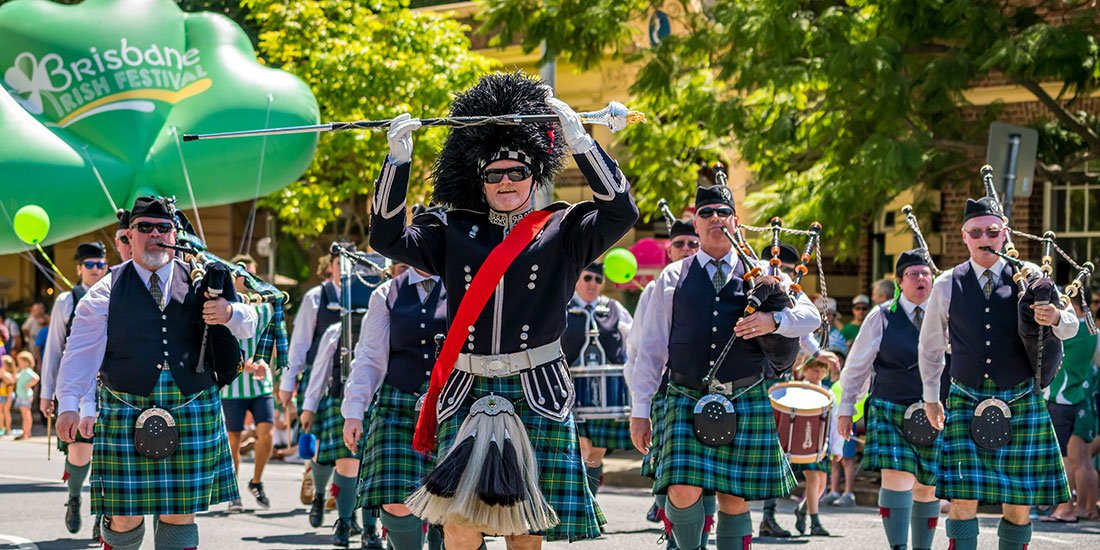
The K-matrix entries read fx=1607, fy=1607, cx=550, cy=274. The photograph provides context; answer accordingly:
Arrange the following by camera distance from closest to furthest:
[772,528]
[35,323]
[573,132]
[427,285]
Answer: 1. [573,132]
2. [427,285]
3. [772,528]
4. [35,323]

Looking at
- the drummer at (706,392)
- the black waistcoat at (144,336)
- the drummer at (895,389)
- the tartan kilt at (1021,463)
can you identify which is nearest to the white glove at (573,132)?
the drummer at (706,392)

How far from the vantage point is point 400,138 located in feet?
17.2

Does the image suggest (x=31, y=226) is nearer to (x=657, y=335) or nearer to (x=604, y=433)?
(x=604, y=433)

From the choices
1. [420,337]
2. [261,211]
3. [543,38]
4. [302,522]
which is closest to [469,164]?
[420,337]

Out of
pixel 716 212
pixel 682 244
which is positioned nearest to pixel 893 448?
pixel 682 244

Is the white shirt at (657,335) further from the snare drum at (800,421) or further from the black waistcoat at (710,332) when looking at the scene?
the snare drum at (800,421)

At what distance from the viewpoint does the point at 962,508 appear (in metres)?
7.43

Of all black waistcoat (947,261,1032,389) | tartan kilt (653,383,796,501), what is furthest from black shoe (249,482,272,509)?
black waistcoat (947,261,1032,389)

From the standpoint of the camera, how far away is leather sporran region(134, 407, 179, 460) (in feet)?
23.0

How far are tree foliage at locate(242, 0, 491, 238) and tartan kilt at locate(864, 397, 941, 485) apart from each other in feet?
33.3

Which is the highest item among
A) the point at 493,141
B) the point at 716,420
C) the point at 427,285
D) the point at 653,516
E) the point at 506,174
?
the point at 493,141

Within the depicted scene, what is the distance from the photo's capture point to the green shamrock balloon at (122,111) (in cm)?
1260

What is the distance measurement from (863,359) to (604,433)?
7.36ft

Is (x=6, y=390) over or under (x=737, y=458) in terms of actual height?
under
